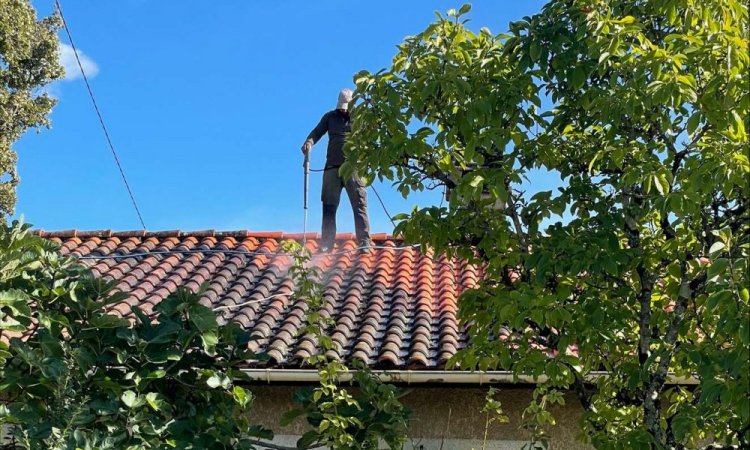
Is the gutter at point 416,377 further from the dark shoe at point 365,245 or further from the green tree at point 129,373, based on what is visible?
the dark shoe at point 365,245

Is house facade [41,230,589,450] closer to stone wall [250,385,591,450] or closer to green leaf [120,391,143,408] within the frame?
stone wall [250,385,591,450]

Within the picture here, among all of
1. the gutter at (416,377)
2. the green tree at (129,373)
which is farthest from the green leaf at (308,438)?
the gutter at (416,377)

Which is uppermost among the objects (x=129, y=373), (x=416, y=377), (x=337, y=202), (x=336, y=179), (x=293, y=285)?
(x=336, y=179)

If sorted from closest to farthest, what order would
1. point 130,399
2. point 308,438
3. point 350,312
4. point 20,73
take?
point 130,399, point 308,438, point 350,312, point 20,73

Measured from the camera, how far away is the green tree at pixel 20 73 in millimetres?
17781

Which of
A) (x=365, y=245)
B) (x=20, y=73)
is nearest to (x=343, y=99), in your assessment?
(x=365, y=245)

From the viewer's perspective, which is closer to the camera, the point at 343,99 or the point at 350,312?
the point at 350,312

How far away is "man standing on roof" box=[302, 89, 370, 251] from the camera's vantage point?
9.74m

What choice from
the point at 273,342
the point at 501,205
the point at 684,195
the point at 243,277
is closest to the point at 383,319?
the point at 273,342

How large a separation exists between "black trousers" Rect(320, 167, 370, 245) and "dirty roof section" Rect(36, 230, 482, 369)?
235 mm

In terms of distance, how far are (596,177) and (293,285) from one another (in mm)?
4202

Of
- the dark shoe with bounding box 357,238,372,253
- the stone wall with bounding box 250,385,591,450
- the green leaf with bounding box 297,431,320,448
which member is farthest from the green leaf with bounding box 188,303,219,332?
the dark shoe with bounding box 357,238,372,253

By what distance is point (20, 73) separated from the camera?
18.4 metres

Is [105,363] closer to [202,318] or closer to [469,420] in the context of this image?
[202,318]
